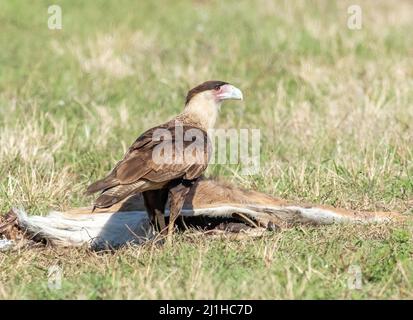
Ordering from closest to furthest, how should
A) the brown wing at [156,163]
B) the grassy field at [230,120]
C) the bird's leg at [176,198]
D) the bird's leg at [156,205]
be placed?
the grassy field at [230,120]
the brown wing at [156,163]
the bird's leg at [176,198]
the bird's leg at [156,205]

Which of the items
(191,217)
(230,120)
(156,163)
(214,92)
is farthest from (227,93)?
(230,120)

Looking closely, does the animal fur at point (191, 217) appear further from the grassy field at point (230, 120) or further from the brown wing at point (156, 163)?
the brown wing at point (156, 163)

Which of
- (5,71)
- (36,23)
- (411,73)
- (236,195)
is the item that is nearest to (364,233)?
(236,195)

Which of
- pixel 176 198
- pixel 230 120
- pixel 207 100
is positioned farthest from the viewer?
pixel 230 120

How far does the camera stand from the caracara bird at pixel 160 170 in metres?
5.50

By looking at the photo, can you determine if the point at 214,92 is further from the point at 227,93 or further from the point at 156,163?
the point at 156,163

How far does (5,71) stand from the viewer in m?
10.3

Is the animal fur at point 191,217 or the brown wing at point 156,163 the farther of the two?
the animal fur at point 191,217

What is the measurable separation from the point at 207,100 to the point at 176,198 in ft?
3.21

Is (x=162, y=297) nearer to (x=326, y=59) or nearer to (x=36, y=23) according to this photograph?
(x=326, y=59)

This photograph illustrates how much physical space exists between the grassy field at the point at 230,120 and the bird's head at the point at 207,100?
76cm

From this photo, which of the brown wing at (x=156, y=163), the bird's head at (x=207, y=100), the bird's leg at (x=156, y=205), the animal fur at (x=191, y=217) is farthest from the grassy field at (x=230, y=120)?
the bird's head at (x=207, y=100)

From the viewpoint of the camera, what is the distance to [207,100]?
6465mm

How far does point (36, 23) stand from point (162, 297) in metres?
8.41
